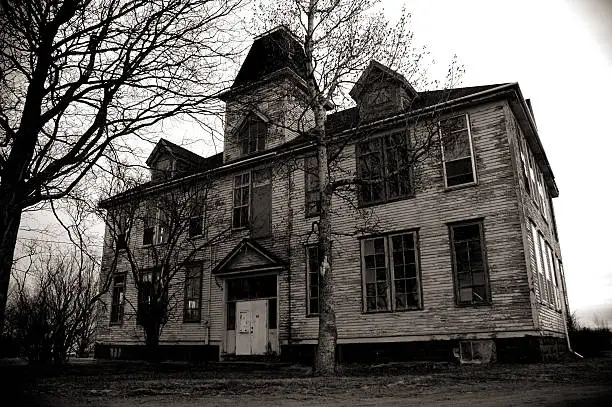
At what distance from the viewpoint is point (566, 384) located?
7.59m

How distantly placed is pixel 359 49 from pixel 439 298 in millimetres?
7576

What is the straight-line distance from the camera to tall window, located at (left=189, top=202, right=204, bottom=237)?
62.8 feet

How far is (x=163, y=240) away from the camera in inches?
883

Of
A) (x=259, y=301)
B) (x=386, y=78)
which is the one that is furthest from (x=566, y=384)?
(x=259, y=301)

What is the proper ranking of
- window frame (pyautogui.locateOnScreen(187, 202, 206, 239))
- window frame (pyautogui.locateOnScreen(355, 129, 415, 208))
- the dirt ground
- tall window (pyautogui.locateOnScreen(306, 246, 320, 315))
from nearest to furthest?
the dirt ground
window frame (pyautogui.locateOnScreen(355, 129, 415, 208))
tall window (pyautogui.locateOnScreen(306, 246, 320, 315))
window frame (pyautogui.locateOnScreen(187, 202, 206, 239))

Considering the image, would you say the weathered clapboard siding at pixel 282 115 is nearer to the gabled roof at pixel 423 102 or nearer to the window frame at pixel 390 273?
the gabled roof at pixel 423 102

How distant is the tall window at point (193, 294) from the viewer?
20.3 metres

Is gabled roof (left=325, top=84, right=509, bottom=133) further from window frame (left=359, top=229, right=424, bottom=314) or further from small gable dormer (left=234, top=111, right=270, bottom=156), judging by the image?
small gable dormer (left=234, top=111, right=270, bottom=156)

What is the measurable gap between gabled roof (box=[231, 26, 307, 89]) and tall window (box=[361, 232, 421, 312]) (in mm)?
5976

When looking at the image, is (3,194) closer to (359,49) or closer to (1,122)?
(1,122)

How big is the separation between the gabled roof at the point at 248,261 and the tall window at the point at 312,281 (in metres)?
1.03

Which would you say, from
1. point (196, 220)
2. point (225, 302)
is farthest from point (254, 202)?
point (225, 302)

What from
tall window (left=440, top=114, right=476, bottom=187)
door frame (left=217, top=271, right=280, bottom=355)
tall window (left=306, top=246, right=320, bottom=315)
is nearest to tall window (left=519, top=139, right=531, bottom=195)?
tall window (left=440, top=114, right=476, bottom=187)

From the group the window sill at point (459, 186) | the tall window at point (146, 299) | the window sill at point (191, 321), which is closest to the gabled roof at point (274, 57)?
the window sill at point (459, 186)
